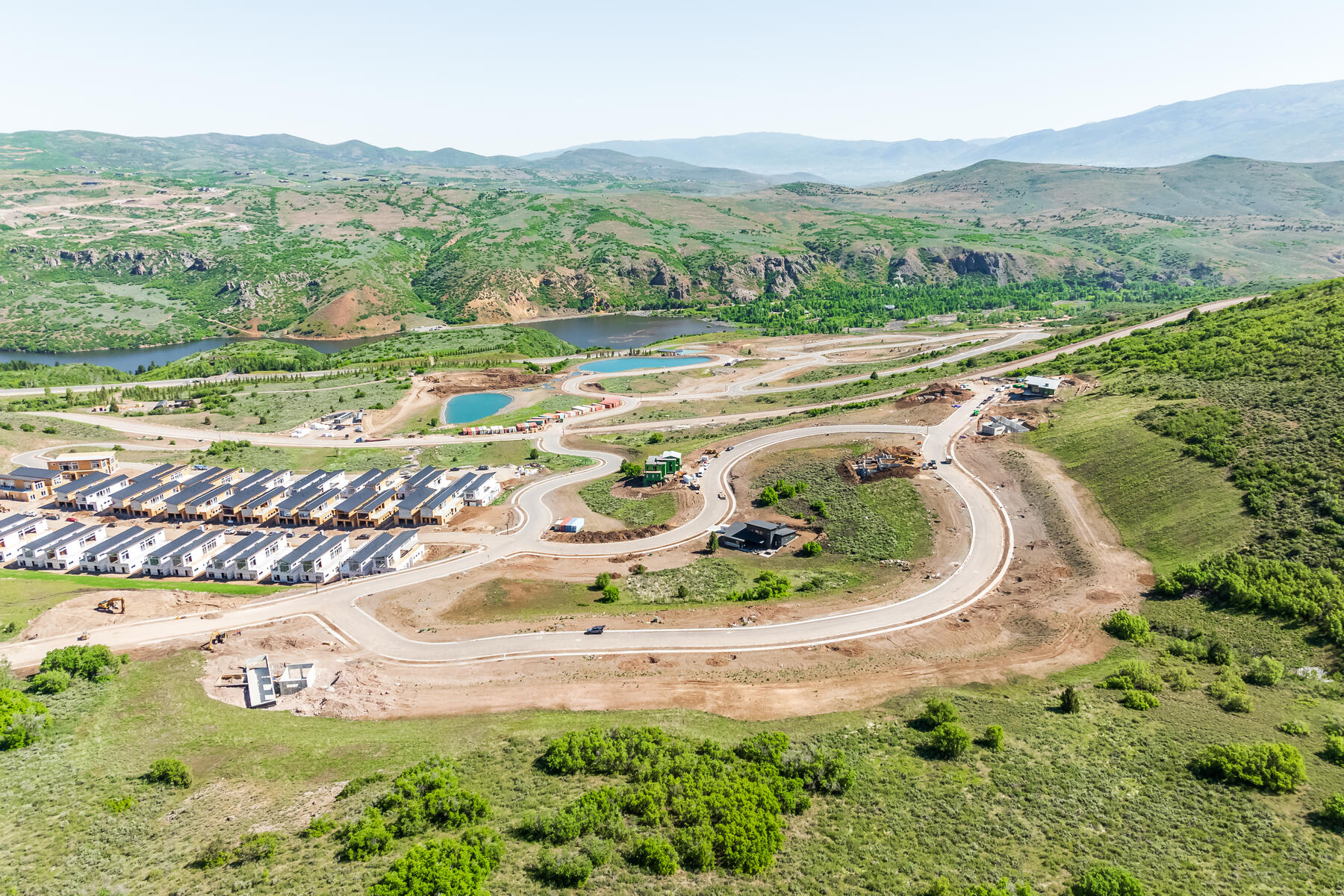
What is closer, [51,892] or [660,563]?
[51,892]

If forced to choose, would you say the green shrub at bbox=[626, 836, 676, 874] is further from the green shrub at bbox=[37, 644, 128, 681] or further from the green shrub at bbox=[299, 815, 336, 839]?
the green shrub at bbox=[37, 644, 128, 681]

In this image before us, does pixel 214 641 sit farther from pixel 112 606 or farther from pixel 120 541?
pixel 120 541

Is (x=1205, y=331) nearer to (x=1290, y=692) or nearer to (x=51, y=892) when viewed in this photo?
(x=1290, y=692)

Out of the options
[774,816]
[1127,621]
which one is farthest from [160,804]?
[1127,621]

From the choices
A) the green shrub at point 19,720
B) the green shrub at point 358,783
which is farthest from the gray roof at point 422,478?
the green shrub at point 358,783

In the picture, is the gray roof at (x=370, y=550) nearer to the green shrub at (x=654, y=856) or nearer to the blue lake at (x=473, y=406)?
the green shrub at (x=654, y=856)

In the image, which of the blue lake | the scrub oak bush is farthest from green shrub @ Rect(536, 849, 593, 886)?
the blue lake
